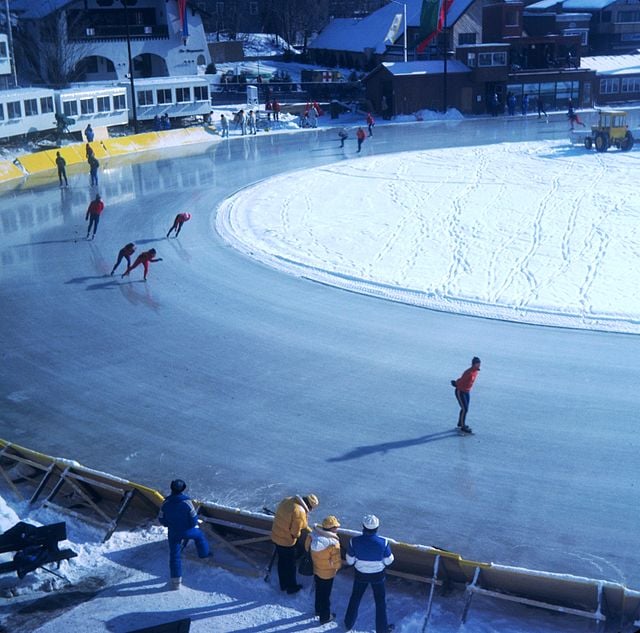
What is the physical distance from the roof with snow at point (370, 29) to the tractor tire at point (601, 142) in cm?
2665

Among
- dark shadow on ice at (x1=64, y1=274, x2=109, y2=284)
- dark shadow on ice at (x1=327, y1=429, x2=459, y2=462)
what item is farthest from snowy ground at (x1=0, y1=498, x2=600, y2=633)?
dark shadow on ice at (x1=64, y1=274, x2=109, y2=284)

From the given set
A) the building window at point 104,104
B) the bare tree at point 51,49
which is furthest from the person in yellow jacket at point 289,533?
the bare tree at point 51,49

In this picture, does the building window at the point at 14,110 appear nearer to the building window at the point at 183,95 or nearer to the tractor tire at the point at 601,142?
the building window at the point at 183,95

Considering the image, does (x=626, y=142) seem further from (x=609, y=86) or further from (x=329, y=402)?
(x=329, y=402)

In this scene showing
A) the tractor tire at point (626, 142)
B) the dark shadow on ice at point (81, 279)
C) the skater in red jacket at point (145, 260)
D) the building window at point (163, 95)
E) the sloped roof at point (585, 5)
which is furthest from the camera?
the sloped roof at point (585, 5)

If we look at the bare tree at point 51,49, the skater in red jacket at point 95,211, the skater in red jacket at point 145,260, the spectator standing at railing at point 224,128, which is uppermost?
the bare tree at point 51,49

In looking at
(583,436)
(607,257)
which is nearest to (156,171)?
(607,257)

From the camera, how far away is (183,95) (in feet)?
161

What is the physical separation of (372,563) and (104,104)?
137 ft

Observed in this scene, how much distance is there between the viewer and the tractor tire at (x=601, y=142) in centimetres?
3841

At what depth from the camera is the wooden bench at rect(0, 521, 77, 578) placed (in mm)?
8602

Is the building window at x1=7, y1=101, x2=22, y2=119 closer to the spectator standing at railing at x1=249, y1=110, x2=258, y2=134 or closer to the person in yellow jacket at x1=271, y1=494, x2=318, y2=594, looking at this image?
the spectator standing at railing at x1=249, y1=110, x2=258, y2=134

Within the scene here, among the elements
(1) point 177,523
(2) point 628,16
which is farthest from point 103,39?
(1) point 177,523

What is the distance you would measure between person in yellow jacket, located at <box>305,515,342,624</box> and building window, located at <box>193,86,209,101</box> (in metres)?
44.4
